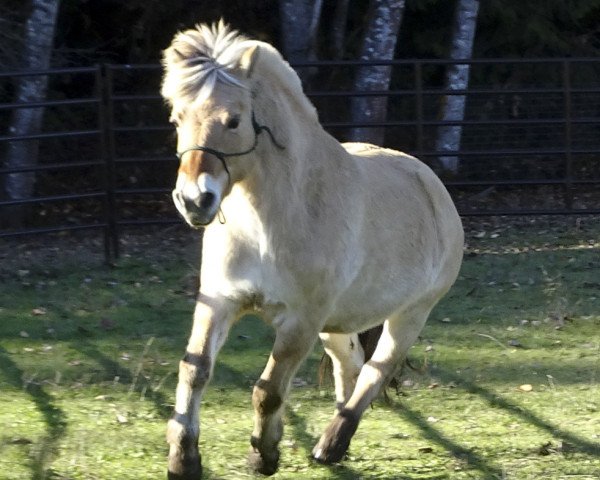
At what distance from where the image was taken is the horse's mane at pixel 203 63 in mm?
3969

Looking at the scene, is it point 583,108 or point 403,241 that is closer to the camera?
point 403,241

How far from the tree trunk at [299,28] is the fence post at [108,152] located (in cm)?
327

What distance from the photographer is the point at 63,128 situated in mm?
12492

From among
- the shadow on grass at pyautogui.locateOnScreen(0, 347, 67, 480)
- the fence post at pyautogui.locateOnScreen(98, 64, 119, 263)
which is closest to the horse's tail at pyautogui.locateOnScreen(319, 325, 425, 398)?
the shadow on grass at pyautogui.locateOnScreen(0, 347, 67, 480)

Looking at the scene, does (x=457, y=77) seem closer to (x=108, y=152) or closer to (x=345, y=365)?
(x=108, y=152)

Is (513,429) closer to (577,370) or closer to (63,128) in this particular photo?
(577,370)

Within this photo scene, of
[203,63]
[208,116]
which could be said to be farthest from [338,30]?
[208,116]

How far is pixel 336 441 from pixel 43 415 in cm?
158

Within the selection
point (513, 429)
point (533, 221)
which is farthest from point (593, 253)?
point (513, 429)

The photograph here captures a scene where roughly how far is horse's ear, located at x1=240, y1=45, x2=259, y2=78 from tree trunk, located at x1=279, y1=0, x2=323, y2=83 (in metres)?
8.52

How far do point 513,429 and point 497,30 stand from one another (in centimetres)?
959

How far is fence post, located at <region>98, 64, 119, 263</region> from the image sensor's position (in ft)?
32.1

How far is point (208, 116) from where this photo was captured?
3951mm

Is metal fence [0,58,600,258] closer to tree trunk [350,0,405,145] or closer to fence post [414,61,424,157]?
fence post [414,61,424,157]
